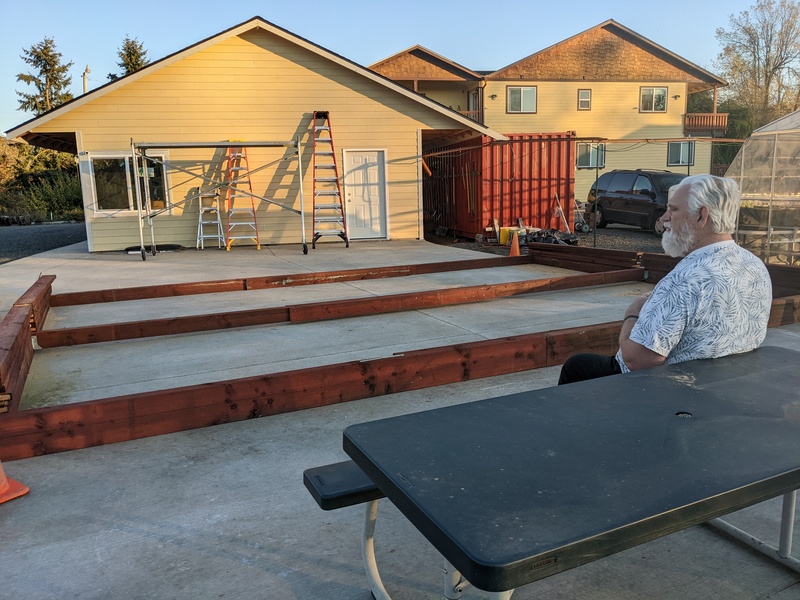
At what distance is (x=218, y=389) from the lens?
3.68m

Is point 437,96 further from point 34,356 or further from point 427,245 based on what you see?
point 34,356

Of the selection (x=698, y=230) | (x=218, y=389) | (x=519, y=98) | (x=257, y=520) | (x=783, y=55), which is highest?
(x=783, y=55)

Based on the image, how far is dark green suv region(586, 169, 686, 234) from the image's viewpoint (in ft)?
53.4

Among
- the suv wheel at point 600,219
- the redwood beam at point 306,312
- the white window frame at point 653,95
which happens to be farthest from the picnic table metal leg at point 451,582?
the white window frame at point 653,95

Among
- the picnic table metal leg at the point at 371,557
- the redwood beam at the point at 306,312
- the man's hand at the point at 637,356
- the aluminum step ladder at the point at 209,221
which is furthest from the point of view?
the aluminum step ladder at the point at 209,221

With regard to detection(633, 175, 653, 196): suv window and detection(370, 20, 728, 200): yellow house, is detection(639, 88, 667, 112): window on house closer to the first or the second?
detection(370, 20, 728, 200): yellow house

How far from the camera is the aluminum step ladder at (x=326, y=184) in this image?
49.2ft

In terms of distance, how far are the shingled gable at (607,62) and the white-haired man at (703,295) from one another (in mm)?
27294

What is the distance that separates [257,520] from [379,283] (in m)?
6.49

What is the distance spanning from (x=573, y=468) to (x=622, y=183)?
17586 mm

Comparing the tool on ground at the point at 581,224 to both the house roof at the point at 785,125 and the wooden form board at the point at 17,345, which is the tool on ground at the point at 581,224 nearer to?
the house roof at the point at 785,125

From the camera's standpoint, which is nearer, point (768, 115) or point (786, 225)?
point (786, 225)

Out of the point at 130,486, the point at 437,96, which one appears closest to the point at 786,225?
the point at 130,486

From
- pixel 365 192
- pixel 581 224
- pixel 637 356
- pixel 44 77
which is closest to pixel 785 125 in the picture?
pixel 581 224
